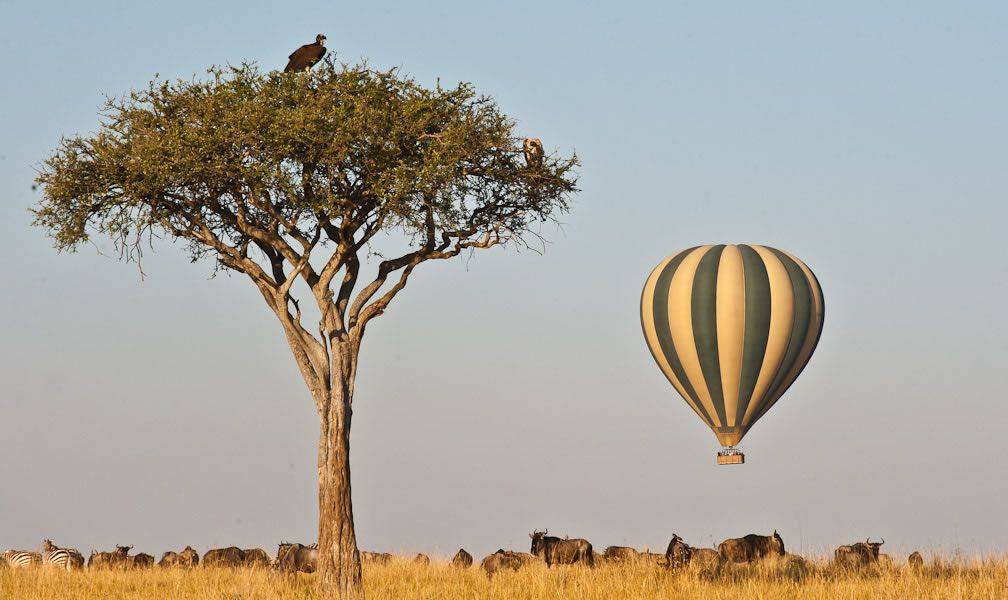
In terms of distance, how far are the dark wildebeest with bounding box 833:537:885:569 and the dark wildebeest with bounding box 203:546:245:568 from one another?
58.5ft

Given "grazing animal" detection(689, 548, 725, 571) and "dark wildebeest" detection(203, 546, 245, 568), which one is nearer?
"grazing animal" detection(689, 548, 725, 571)

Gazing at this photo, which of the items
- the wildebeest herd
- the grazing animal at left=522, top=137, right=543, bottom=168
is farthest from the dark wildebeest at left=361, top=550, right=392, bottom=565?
the grazing animal at left=522, top=137, right=543, bottom=168

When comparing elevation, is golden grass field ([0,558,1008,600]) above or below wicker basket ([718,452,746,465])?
below

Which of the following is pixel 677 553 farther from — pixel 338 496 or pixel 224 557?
pixel 224 557

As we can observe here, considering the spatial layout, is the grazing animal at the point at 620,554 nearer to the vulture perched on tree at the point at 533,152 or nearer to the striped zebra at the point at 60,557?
the vulture perched on tree at the point at 533,152

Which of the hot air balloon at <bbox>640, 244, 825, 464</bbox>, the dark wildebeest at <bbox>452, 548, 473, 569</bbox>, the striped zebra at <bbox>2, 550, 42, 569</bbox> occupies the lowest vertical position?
the dark wildebeest at <bbox>452, 548, 473, 569</bbox>

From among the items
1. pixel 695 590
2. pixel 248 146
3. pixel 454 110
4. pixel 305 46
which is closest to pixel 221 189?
pixel 248 146

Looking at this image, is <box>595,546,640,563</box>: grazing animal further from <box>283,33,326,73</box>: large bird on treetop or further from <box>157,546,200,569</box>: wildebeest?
<box>283,33,326,73</box>: large bird on treetop

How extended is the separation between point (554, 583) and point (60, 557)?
1793cm

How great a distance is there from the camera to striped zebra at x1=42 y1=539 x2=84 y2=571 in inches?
1564

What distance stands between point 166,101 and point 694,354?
20793 millimetres

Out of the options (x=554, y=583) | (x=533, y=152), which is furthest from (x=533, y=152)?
(x=554, y=583)

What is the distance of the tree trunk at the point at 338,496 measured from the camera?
91.9ft

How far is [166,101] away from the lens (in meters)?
29.0
